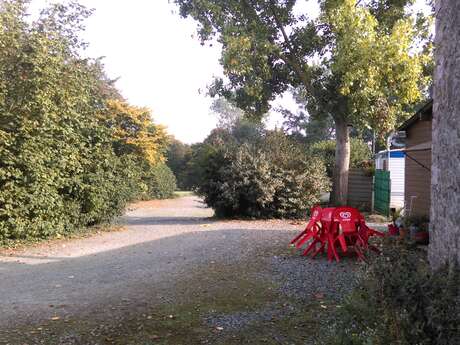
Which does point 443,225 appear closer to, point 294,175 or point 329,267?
point 329,267

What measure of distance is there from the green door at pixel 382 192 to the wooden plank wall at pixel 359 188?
0.25 metres

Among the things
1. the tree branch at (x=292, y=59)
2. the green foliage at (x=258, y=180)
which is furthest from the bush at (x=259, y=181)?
the tree branch at (x=292, y=59)

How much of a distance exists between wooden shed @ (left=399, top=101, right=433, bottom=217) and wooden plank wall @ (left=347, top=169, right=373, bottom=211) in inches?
207

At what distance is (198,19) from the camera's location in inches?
612

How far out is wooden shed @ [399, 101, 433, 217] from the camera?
1030 cm

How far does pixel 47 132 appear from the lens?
966cm

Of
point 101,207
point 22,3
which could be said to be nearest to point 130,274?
point 101,207

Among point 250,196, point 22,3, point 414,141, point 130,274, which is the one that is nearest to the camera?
point 130,274

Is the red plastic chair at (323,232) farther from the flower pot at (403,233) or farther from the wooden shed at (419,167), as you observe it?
the wooden shed at (419,167)

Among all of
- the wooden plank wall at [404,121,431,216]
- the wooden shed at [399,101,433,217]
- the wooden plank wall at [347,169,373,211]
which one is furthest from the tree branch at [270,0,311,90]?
A: the wooden plank wall at [404,121,431,216]

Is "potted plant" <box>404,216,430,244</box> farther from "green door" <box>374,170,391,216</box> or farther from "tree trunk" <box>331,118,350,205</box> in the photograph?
"tree trunk" <box>331,118,350,205</box>

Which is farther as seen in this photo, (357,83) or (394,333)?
(357,83)

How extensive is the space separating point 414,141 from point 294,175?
13.1ft

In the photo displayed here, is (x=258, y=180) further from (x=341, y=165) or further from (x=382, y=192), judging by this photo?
(x=382, y=192)
